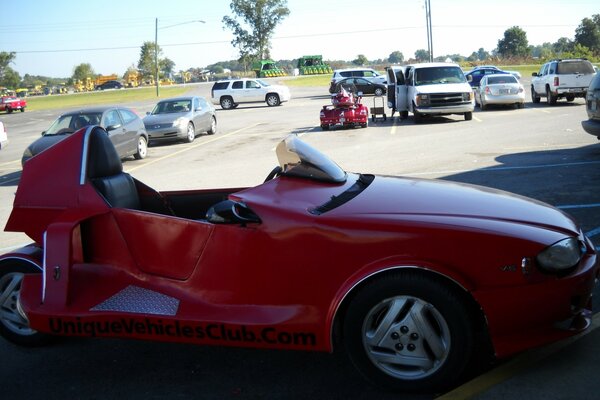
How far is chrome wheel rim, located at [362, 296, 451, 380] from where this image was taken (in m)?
3.21

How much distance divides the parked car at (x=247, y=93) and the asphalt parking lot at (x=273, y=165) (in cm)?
882

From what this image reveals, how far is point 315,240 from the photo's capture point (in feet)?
10.9

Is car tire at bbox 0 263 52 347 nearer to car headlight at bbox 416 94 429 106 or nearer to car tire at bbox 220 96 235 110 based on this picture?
car headlight at bbox 416 94 429 106

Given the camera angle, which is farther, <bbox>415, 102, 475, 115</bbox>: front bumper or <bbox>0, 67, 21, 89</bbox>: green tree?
<bbox>0, 67, 21, 89</bbox>: green tree

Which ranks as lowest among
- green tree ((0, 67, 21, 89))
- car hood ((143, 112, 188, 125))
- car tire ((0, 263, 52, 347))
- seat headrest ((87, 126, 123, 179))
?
car tire ((0, 263, 52, 347))

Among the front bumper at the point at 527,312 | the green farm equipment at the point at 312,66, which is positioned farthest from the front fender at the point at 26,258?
the green farm equipment at the point at 312,66

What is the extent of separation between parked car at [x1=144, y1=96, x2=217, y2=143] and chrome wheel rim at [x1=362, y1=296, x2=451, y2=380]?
17146mm

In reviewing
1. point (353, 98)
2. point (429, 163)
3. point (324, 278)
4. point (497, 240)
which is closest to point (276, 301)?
point (324, 278)

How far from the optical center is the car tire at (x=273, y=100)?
126 feet

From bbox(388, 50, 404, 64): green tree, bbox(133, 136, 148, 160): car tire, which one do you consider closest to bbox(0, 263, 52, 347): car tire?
bbox(133, 136, 148, 160): car tire

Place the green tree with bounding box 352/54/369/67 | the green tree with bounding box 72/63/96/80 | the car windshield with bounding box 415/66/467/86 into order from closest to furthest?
the car windshield with bounding box 415/66/467/86
the green tree with bounding box 352/54/369/67
the green tree with bounding box 72/63/96/80

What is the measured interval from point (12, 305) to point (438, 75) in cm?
1906

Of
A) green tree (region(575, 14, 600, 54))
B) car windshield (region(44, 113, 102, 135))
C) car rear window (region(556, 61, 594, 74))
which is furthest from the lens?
green tree (region(575, 14, 600, 54))

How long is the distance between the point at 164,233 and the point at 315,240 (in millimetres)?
1021
